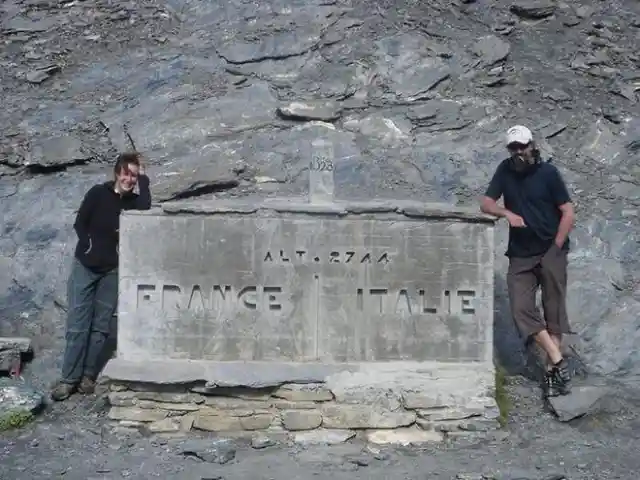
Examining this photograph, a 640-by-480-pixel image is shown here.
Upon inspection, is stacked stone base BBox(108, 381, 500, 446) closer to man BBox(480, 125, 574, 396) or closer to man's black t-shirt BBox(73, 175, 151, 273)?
man BBox(480, 125, 574, 396)

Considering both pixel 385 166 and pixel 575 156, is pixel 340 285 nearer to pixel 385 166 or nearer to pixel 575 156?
pixel 385 166

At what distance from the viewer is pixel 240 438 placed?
26.6 ft

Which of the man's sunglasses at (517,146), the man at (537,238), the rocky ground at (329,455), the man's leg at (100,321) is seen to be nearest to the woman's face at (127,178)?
the man's leg at (100,321)

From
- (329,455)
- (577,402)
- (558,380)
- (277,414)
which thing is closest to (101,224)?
(277,414)

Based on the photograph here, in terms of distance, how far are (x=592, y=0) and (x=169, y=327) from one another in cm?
1093

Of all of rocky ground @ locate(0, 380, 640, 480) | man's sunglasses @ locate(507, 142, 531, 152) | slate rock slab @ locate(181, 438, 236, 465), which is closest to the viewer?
rocky ground @ locate(0, 380, 640, 480)

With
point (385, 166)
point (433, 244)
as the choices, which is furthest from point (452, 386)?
point (385, 166)

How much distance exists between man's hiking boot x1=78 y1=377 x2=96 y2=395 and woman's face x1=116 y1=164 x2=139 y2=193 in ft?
5.43

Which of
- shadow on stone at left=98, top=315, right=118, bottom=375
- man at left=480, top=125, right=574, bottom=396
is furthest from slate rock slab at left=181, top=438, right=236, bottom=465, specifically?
man at left=480, top=125, right=574, bottom=396

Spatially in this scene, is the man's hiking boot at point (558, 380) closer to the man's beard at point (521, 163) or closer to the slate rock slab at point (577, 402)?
the slate rock slab at point (577, 402)

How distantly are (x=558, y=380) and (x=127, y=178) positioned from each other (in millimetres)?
3931

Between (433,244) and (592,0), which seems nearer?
(433,244)

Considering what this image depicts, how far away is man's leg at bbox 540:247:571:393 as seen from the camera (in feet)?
28.2

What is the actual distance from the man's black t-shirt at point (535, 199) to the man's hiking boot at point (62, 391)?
3.88 meters
